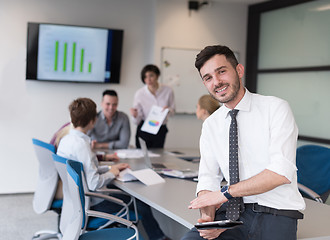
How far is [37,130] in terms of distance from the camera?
19.6 feet

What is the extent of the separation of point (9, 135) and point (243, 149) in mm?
4469

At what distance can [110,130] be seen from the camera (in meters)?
4.85

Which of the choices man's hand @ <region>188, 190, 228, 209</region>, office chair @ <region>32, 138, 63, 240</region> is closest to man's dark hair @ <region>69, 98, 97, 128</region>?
office chair @ <region>32, 138, 63, 240</region>

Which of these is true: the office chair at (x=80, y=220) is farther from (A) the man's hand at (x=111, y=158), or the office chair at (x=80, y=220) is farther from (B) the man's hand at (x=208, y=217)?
(A) the man's hand at (x=111, y=158)

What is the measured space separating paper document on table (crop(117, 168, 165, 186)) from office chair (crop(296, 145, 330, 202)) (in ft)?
4.11

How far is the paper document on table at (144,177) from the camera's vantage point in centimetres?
317

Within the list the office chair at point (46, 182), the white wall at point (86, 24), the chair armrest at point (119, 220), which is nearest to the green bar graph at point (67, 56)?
the white wall at point (86, 24)

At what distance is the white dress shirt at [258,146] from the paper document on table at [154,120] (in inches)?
100

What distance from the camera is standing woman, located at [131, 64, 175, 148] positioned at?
17.4ft

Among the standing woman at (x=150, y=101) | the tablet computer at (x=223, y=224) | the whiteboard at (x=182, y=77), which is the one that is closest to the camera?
the tablet computer at (x=223, y=224)

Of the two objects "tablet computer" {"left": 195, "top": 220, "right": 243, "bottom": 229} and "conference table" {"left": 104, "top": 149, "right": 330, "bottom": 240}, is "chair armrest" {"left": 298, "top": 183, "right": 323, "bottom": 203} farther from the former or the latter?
"tablet computer" {"left": 195, "top": 220, "right": 243, "bottom": 229}

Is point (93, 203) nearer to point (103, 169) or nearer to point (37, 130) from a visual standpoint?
point (103, 169)

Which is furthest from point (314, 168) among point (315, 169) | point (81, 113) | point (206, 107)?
point (81, 113)

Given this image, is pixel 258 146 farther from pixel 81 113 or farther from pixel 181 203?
pixel 81 113
